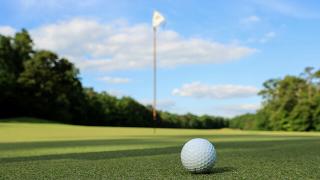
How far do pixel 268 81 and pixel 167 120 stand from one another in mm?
27440

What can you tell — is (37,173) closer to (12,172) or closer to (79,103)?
(12,172)

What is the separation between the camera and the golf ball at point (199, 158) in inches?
227

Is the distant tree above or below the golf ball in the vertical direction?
above

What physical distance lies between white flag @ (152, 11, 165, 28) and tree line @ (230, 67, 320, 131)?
48476 millimetres

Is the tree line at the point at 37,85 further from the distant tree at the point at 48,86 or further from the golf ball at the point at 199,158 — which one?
the golf ball at the point at 199,158

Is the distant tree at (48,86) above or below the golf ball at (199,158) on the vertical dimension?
above

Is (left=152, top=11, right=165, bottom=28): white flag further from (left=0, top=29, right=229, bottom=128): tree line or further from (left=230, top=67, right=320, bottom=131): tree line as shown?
(left=230, top=67, right=320, bottom=131): tree line

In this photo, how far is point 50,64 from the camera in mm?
61000

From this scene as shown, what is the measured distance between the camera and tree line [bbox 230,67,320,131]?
72.9m

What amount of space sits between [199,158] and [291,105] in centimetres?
7834

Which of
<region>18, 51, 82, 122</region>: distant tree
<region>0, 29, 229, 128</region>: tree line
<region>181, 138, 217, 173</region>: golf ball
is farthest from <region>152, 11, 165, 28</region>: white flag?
<region>18, 51, 82, 122</region>: distant tree

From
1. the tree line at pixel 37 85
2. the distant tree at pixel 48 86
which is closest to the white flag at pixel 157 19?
the tree line at pixel 37 85

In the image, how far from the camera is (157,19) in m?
29.2

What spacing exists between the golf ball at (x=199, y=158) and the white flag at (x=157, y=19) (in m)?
23.6
